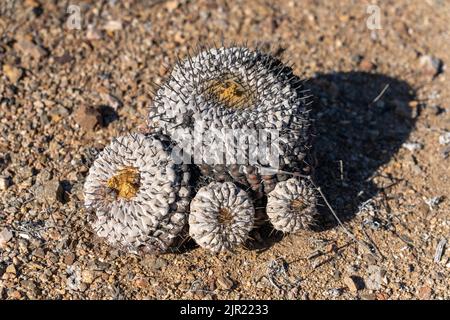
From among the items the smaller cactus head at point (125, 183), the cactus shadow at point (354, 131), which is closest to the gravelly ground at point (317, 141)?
the cactus shadow at point (354, 131)

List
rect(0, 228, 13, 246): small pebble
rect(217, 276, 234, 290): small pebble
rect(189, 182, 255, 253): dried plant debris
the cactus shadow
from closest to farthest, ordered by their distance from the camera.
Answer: rect(189, 182, 255, 253): dried plant debris, rect(217, 276, 234, 290): small pebble, rect(0, 228, 13, 246): small pebble, the cactus shadow

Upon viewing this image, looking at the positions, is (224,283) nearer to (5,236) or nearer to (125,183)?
(125,183)

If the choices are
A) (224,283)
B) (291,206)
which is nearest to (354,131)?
(291,206)

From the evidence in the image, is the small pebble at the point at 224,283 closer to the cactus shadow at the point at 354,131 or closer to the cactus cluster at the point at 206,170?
the cactus cluster at the point at 206,170

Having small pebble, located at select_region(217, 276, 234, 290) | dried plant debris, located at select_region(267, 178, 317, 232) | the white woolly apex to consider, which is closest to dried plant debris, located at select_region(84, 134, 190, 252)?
the white woolly apex

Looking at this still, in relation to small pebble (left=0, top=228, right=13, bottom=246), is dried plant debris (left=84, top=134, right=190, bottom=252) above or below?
above

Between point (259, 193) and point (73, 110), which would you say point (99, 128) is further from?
point (259, 193)

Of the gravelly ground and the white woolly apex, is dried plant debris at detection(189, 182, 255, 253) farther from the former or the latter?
the white woolly apex
